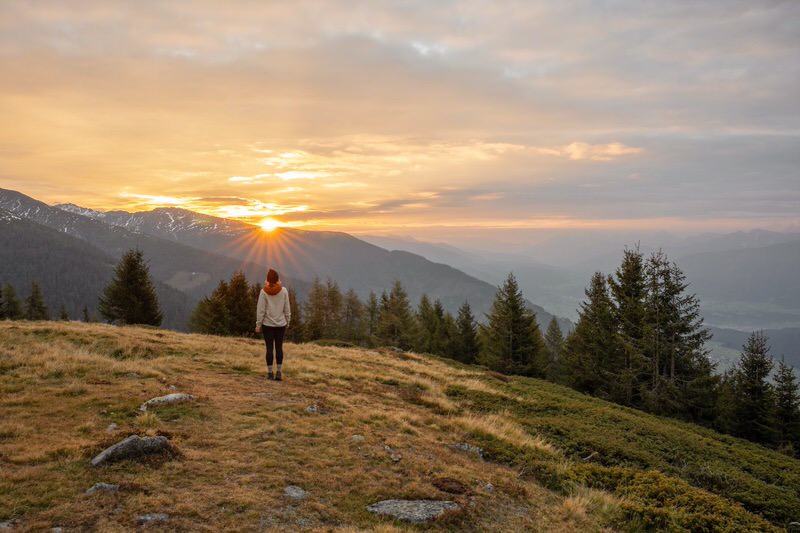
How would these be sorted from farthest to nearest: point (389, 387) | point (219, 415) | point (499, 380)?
1. point (499, 380)
2. point (389, 387)
3. point (219, 415)

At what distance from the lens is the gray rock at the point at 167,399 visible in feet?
32.5

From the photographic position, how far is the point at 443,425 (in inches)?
480

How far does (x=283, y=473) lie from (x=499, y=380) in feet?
64.9

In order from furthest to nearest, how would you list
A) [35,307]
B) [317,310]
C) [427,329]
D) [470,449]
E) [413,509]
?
[35,307]
[317,310]
[427,329]
[470,449]
[413,509]

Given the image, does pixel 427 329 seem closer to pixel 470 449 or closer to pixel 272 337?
pixel 272 337

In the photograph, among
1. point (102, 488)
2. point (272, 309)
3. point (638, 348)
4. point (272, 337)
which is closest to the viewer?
point (102, 488)

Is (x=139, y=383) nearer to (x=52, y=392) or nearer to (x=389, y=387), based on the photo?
(x=52, y=392)

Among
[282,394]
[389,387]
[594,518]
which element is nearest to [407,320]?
[389,387]

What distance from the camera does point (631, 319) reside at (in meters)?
35.6

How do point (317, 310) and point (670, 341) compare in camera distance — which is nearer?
point (670, 341)

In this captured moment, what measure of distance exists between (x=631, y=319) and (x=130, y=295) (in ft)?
179

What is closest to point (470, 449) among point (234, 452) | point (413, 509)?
point (413, 509)

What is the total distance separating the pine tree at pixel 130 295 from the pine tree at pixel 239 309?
9509 millimetres

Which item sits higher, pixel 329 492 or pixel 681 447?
pixel 329 492
